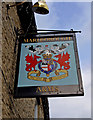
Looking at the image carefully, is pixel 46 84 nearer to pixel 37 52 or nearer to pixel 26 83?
pixel 26 83

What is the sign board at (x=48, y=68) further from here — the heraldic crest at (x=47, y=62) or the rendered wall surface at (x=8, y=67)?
the rendered wall surface at (x=8, y=67)

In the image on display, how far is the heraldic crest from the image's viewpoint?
5791 mm

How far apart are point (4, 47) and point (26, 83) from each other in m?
1.15

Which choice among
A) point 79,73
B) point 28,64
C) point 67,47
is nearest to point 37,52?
point 28,64

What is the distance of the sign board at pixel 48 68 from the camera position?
547 cm

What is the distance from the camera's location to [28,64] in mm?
6121

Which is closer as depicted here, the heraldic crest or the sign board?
the sign board

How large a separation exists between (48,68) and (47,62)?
201 mm

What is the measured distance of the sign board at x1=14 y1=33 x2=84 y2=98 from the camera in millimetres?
5473

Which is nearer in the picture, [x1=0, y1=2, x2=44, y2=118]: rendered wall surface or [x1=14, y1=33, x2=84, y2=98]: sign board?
[x1=14, y1=33, x2=84, y2=98]: sign board

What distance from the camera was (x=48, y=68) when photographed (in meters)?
5.97

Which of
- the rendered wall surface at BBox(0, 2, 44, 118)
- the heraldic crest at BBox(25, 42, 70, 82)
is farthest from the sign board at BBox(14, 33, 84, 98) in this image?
the rendered wall surface at BBox(0, 2, 44, 118)

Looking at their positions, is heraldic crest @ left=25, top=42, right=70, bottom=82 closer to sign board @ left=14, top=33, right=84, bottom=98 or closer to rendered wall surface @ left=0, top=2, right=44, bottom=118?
sign board @ left=14, top=33, right=84, bottom=98

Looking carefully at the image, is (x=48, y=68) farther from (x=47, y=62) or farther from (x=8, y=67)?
(x=8, y=67)
